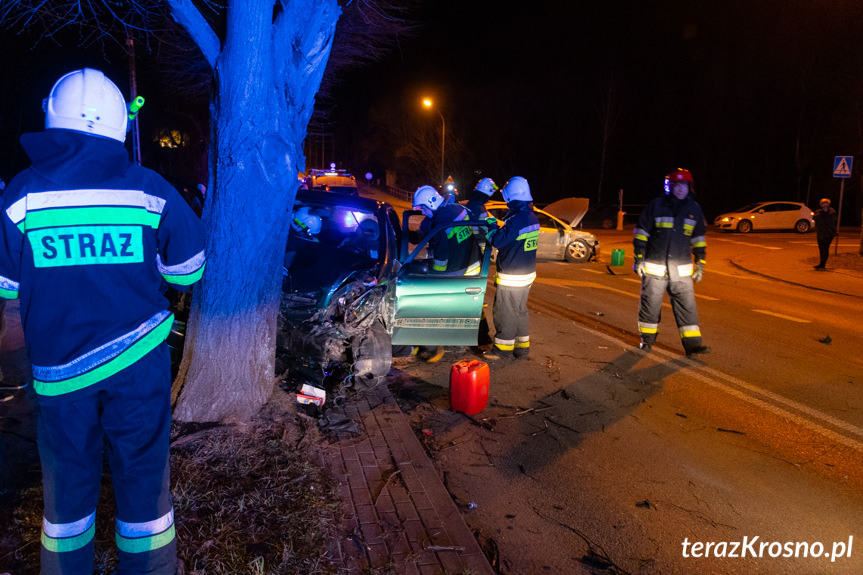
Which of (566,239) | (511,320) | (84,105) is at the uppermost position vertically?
(84,105)

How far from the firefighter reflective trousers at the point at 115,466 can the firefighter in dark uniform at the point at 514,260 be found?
4.39 meters

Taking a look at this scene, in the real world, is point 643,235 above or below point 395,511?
above

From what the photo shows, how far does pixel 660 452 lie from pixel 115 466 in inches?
144

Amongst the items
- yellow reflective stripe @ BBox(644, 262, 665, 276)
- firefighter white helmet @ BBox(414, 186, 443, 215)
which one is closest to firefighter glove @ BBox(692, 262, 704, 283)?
yellow reflective stripe @ BBox(644, 262, 665, 276)

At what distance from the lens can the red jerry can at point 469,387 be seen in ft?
16.2

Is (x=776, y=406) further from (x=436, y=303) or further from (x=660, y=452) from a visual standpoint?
(x=436, y=303)

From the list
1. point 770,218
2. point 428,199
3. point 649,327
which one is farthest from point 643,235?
point 770,218

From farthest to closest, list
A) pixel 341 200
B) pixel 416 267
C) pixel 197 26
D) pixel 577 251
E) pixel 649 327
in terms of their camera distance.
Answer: pixel 577 251 → pixel 649 327 → pixel 341 200 → pixel 416 267 → pixel 197 26

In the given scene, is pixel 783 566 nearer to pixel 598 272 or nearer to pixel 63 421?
pixel 63 421

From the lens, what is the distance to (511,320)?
6516 mm

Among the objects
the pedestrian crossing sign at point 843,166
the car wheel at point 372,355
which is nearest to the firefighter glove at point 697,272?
the car wheel at point 372,355

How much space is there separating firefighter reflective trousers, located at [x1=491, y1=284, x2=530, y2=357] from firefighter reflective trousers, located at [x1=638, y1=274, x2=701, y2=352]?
1.49 m

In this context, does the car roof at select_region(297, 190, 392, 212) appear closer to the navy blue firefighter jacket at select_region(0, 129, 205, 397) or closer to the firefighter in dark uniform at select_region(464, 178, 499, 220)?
the firefighter in dark uniform at select_region(464, 178, 499, 220)

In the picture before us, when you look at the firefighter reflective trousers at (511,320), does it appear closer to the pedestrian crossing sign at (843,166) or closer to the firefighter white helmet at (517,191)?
the firefighter white helmet at (517,191)
